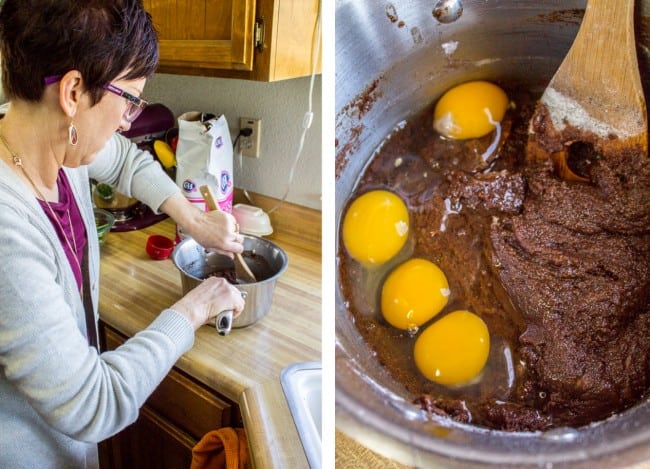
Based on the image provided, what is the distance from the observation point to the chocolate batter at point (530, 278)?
1.26 ft

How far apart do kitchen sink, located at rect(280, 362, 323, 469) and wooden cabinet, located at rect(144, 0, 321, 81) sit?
58 centimetres

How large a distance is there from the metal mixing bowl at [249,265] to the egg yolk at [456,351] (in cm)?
64

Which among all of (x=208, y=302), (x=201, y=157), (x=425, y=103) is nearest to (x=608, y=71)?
(x=425, y=103)

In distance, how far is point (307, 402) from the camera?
84 centimetres

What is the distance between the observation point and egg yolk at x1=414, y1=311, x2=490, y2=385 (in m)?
0.41

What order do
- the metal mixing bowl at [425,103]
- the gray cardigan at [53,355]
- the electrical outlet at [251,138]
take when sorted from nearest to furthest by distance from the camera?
the metal mixing bowl at [425,103] → the gray cardigan at [53,355] → the electrical outlet at [251,138]

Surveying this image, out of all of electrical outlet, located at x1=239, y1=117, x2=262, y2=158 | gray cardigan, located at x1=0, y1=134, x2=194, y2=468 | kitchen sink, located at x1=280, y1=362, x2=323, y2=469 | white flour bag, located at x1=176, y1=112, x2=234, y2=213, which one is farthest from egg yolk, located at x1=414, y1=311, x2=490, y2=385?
electrical outlet, located at x1=239, y1=117, x2=262, y2=158

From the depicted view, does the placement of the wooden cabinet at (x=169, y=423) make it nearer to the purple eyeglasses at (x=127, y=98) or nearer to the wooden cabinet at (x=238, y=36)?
the purple eyeglasses at (x=127, y=98)

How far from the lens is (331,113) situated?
17.0 inches

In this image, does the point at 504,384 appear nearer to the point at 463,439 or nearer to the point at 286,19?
the point at 463,439

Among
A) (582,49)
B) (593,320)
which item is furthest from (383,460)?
(582,49)

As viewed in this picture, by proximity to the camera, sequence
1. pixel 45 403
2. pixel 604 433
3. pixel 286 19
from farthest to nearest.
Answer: pixel 286 19
pixel 45 403
pixel 604 433

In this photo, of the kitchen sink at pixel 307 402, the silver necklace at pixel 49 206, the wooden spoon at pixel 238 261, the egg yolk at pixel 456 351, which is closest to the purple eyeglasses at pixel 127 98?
the silver necklace at pixel 49 206

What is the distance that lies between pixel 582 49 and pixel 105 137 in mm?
724
